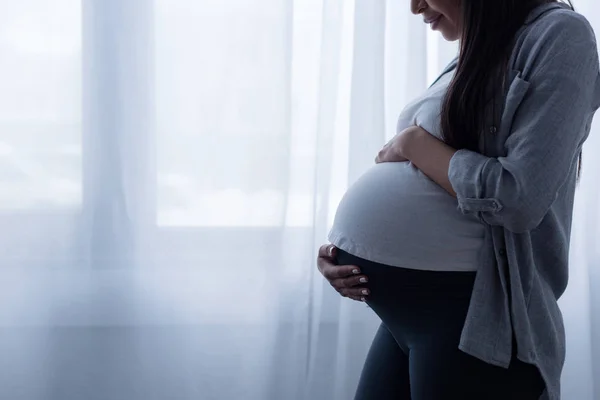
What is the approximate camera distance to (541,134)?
79cm

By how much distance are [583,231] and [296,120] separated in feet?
2.55

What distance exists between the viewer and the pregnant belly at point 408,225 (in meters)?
0.89

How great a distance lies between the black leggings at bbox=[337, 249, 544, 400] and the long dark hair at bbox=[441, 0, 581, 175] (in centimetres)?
19

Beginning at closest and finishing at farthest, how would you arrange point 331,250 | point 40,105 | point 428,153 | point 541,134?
point 541,134 < point 428,153 < point 331,250 < point 40,105

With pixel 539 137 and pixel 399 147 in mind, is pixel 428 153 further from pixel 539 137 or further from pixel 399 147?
pixel 539 137

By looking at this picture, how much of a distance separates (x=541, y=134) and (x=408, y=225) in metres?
0.22

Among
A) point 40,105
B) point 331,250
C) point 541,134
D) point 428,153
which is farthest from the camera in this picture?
point 40,105

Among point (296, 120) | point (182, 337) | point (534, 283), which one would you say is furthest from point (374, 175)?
point (182, 337)

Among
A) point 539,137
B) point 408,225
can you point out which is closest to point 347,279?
point 408,225

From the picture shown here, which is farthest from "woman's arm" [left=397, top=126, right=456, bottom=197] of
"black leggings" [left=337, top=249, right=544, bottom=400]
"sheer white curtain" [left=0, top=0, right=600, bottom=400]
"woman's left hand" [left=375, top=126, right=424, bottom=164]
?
"sheer white curtain" [left=0, top=0, right=600, bottom=400]

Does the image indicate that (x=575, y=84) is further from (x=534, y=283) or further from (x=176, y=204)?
(x=176, y=204)

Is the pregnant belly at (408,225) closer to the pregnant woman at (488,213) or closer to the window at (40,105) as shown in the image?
the pregnant woman at (488,213)

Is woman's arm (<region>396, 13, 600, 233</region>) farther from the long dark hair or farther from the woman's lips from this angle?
the woman's lips

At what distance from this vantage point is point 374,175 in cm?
100
